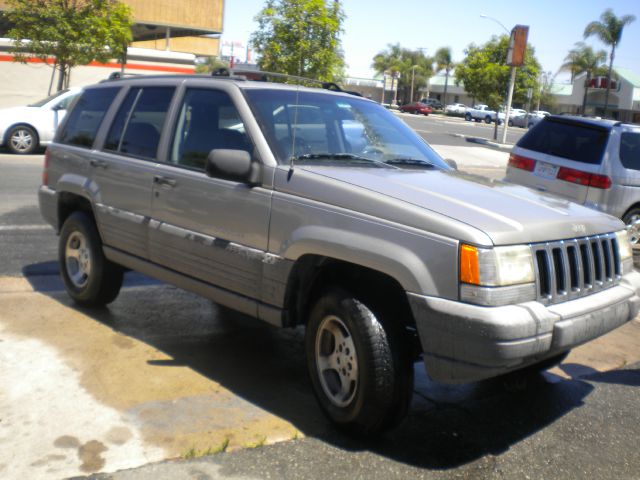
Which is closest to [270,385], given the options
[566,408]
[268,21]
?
[566,408]

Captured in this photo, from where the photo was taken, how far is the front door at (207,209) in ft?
14.8

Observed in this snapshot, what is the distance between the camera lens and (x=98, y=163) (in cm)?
579

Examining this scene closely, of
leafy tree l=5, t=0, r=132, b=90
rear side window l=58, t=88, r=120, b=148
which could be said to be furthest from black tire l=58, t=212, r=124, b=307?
leafy tree l=5, t=0, r=132, b=90

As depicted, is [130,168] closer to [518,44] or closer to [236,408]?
[236,408]

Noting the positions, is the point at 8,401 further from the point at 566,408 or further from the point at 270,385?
the point at 566,408

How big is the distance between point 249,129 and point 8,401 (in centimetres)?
210

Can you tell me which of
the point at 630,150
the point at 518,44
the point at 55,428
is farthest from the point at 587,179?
the point at 518,44

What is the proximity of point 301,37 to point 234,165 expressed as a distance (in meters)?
14.7

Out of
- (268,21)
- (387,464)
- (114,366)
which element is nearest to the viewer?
(387,464)

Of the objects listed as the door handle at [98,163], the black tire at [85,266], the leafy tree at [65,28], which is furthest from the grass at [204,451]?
the leafy tree at [65,28]

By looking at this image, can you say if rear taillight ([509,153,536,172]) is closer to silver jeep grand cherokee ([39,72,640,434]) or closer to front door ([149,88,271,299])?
silver jeep grand cherokee ([39,72,640,434])

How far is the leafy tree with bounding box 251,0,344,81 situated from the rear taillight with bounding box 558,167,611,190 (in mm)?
10211

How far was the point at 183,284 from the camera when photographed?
16.6ft

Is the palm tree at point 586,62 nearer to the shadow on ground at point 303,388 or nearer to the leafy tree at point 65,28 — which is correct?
the leafy tree at point 65,28
